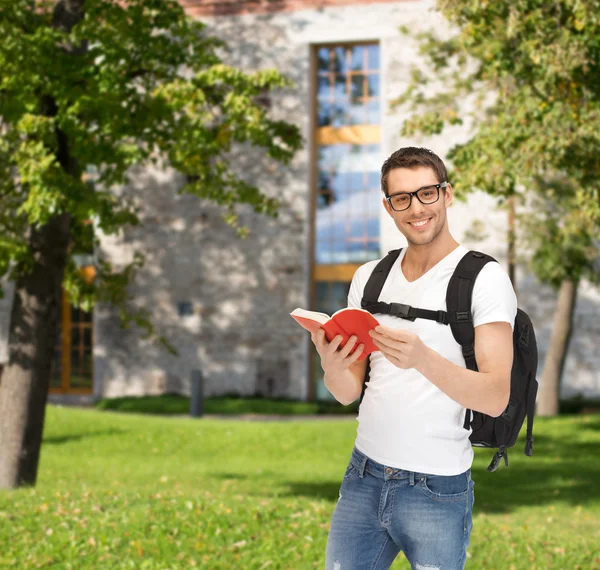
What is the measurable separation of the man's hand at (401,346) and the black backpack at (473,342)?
8.6 inches

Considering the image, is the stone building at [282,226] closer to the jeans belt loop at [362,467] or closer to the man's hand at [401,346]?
the jeans belt loop at [362,467]

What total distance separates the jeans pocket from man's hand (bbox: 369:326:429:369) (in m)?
0.43

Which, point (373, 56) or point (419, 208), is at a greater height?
point (373, 56)

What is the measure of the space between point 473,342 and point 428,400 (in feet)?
0.76

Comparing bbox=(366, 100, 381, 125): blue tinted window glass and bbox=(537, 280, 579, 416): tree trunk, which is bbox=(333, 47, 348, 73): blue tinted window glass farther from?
bbox=(537, 280, 579, 416): tree trunk

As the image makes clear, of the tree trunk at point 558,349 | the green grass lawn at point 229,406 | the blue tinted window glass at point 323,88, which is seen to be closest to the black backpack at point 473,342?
the tree trunk at point 558,349

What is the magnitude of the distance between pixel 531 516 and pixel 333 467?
409 cm

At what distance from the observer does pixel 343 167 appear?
79.0ft

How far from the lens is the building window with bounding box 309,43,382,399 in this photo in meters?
23.9

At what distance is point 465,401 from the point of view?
2645mm

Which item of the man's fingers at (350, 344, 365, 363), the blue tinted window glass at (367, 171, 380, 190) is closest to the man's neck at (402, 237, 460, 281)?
the man's fingers at (350, 344, 365, 363)

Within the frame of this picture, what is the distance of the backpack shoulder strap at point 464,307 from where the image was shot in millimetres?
2727

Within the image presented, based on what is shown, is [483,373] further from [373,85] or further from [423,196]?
[373,85]

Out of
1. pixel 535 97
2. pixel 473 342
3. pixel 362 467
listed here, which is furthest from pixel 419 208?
pixel 535 97
